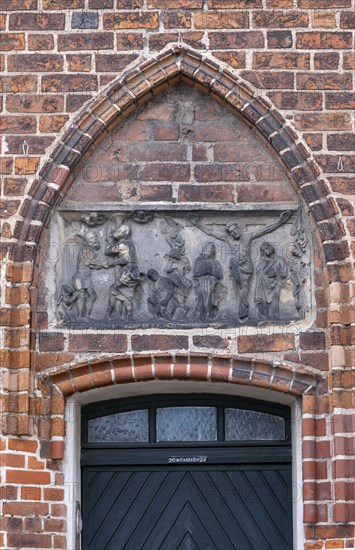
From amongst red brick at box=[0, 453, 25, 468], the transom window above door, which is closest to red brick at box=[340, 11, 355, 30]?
the transom window above door

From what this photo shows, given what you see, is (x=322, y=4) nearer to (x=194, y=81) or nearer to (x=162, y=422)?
(x=194, y=81)

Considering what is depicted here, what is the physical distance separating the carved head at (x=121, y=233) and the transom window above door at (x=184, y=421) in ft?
3.38

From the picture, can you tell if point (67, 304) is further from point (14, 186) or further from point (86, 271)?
point (14, 186)

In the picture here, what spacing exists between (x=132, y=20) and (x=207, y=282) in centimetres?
172

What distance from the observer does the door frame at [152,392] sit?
9.30m

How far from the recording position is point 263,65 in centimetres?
963

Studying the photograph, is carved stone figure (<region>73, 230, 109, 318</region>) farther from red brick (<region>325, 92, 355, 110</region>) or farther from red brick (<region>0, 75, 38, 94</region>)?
red brick (<region>325, 92, 355, 110</region>)

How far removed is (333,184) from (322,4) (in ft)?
3.86

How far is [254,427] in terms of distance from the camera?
9.71 meters

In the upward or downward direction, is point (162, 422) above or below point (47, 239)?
below

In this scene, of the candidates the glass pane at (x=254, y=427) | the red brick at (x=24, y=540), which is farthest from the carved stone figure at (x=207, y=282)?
the red brick at (x=24, y=540)

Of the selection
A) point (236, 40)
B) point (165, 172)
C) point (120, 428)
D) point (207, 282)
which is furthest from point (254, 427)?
point (236, 40)

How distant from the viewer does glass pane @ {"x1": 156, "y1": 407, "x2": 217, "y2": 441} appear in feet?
31.9

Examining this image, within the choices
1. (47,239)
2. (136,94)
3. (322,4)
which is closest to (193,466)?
(47,239)
